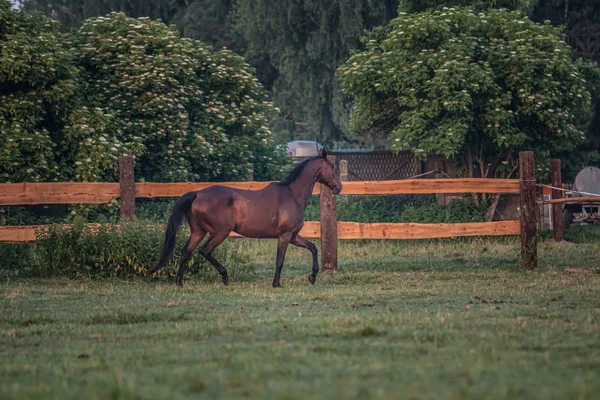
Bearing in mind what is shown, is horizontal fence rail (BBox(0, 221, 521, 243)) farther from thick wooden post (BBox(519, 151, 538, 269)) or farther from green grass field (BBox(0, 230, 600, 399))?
green grass field (BBox(0, 230, 600, 399))

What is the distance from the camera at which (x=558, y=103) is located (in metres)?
21.0

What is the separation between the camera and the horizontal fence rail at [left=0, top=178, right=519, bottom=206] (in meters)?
12.7

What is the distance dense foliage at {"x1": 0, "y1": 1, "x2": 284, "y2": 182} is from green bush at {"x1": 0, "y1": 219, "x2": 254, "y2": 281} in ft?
17.5

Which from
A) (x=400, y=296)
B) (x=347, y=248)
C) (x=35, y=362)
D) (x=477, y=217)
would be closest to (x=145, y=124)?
(x=347, y=248)

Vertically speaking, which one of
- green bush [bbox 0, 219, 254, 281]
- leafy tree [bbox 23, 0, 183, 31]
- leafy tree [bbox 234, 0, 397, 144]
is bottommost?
green bush [bbox 0, 219, 254, 281]

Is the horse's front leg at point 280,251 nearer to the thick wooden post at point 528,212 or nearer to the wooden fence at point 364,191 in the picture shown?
the wooden fence at point 364,191

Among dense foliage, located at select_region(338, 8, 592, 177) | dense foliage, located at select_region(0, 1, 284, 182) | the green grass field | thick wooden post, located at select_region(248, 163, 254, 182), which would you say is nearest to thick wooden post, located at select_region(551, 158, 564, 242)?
dense foliage, located at select_region(338, 8, 592, 177)

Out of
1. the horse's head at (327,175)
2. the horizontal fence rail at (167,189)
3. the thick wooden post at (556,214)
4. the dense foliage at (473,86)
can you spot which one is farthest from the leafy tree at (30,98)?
the thick wooden post at (556,214)

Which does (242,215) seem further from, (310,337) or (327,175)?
(310,337)

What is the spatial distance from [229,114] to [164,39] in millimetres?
2378

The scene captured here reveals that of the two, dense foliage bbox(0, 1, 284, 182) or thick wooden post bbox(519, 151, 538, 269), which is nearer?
thick wooden post bbox(519, 151, 538, 269)

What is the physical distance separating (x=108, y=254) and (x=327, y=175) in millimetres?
3203

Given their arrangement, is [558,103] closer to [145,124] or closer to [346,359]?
[145,124]

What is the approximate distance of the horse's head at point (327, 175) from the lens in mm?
12312
